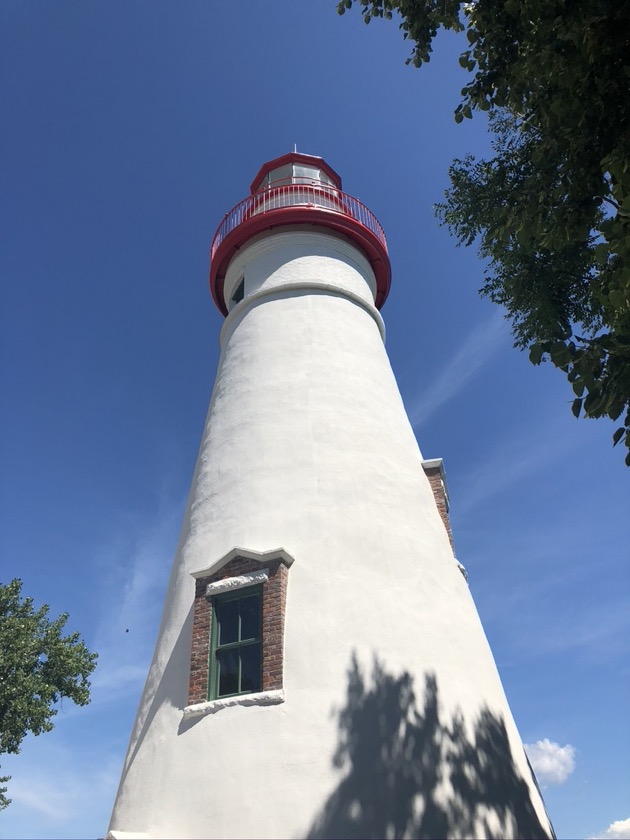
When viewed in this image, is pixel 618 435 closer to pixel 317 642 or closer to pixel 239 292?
pixel 317 642

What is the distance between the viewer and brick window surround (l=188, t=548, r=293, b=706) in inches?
262

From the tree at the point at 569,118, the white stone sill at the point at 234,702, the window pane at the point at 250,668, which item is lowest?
the white stone sill at the point at 234,702

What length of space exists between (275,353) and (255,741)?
5.94m

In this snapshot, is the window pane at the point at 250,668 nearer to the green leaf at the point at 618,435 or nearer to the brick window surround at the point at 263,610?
the brick window surround at the point at 263,610

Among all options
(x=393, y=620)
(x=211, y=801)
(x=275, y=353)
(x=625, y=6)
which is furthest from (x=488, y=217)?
(x=211, y=801)

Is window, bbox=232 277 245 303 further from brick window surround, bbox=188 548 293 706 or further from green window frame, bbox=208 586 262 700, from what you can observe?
green window frame, bbox=208 586 262 700

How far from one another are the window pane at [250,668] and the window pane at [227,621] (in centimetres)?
23

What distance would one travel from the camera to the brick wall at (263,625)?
21.7 feet

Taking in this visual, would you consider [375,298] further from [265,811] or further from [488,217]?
[265,811]

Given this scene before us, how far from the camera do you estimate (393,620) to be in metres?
7.00

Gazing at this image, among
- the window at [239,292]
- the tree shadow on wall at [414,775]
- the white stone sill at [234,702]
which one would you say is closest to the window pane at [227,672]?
the white stone sill at [234,702]

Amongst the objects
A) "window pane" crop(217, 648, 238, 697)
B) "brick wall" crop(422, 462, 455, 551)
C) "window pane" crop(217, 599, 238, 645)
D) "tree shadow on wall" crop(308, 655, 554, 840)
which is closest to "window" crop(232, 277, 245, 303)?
"brick wall" crop(422, 462, 455, 551)

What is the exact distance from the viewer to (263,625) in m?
6.91

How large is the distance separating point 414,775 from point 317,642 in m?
1.60
